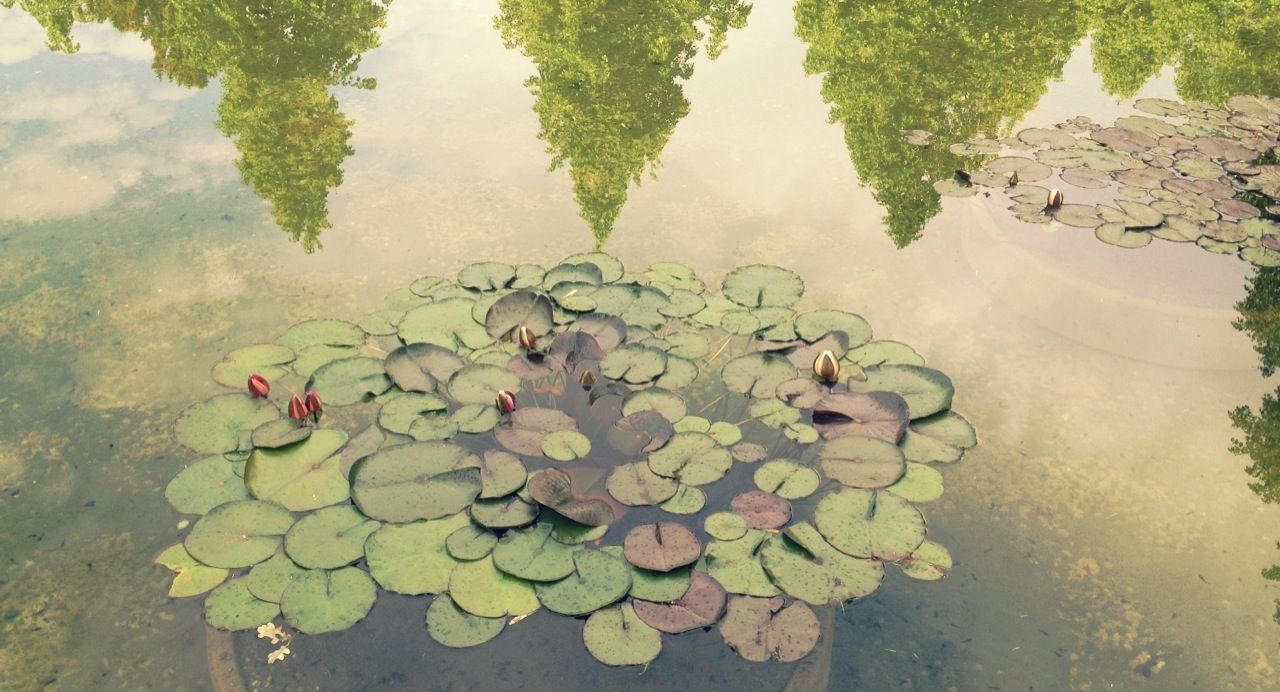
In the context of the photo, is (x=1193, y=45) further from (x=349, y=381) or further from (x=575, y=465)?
(x=349, y=381)

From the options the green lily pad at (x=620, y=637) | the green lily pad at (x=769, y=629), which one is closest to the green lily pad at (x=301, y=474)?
the green lily pad at (x=620, y=637)

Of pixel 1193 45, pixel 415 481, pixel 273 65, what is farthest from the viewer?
pixel 1193 45

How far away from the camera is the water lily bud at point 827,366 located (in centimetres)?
386

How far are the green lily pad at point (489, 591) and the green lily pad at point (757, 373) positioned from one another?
1374mm

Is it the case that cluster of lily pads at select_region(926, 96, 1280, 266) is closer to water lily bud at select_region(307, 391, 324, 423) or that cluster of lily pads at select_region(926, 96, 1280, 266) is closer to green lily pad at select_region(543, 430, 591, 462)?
green lily pad at select_region(543, 430, 591, 462)

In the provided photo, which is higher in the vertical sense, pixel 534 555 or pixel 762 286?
pixel 762 286

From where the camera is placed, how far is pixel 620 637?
2.92 m

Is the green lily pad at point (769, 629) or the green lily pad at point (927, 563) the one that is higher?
the green lily pad at point (927, 563)

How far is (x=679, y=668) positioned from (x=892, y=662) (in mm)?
745

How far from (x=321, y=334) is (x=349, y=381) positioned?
472 mm

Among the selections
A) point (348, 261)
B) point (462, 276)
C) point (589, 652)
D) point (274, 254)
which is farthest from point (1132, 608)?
point (274, 254)

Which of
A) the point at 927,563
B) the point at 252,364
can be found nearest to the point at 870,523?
the point at 927,563

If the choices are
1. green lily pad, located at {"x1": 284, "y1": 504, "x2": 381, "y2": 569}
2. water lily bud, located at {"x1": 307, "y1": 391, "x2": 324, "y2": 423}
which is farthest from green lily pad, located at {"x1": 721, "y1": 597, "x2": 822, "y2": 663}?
water lily bud, located at {"x1": 307, "y1": 391, "x2": 324, "y2": 423}

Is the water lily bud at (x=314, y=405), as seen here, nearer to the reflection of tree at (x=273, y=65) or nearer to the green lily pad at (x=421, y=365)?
the green lily pad at (x=421, y=365)
